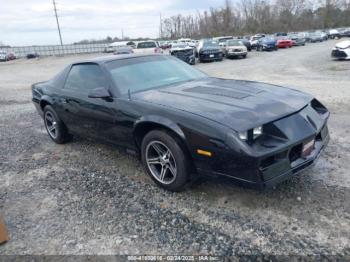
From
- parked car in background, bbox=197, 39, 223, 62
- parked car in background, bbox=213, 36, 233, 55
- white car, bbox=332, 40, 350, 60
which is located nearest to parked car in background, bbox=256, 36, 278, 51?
parked car in background, bbox=213, 36, 233, 55

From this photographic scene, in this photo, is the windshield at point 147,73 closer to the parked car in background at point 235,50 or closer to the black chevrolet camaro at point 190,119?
the black chevrolet camaro at point 190,119

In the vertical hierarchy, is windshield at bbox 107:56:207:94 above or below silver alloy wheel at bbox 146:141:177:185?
above

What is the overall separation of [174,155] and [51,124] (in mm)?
3264

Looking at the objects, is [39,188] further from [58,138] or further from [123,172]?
[58,138]

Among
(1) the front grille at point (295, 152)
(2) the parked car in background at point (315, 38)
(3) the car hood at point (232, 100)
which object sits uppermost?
(3) the car hood at point (232, 100)

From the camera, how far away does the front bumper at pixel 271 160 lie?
2791 millimetres

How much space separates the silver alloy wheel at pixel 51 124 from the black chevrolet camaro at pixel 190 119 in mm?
619

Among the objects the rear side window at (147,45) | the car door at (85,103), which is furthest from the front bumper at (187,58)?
the car door at (85,103)

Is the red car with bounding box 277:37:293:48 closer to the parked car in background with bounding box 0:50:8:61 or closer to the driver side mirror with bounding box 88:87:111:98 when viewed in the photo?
the parked car in background with bounding box 0:50:8:61

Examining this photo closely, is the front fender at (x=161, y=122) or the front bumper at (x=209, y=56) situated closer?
the front fender at (x=161, y=122)

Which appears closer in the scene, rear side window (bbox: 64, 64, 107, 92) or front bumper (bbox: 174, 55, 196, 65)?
rear side window (bbox: 64, 64, 107, 92)

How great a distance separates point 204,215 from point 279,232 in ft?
2.39

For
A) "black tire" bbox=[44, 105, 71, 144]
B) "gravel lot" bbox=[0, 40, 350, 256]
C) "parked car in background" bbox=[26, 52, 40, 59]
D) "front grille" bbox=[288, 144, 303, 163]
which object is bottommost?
"parked car in background" bbox=[26, 52, 40, 59]

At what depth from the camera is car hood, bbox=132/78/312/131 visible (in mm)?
2990
